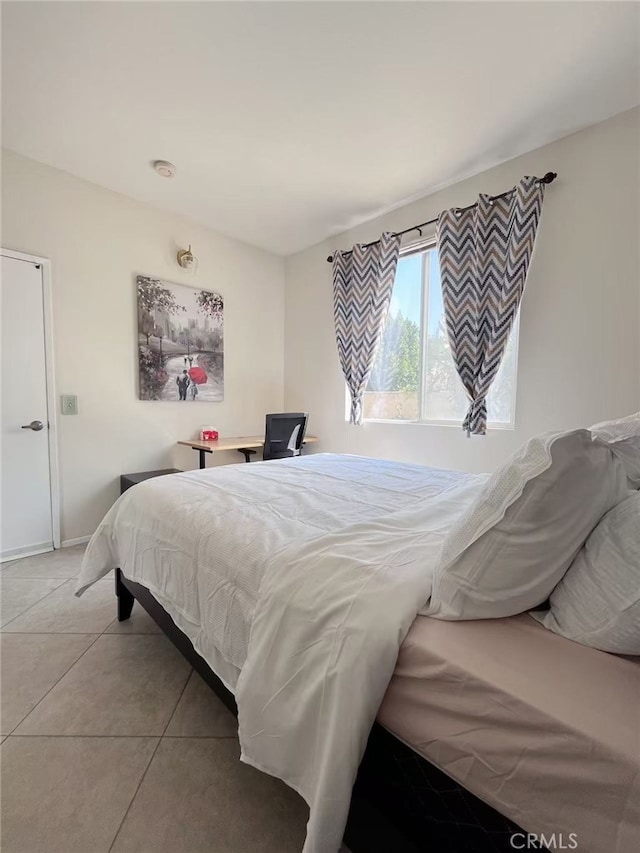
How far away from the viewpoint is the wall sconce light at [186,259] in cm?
325

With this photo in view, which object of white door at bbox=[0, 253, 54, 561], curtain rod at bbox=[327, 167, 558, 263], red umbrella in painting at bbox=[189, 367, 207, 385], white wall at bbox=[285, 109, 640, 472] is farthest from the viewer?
red umbrella in painting at bbox=[189, 367, 207, 385]

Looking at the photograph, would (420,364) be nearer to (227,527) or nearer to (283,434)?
(283,434)

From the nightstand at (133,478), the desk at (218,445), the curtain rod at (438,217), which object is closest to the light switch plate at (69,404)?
the nightstand at (133,478)

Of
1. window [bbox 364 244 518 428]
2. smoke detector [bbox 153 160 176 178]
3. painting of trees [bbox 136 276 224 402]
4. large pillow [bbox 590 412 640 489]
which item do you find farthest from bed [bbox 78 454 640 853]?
smoke detector [bbox 153 160 176 178]

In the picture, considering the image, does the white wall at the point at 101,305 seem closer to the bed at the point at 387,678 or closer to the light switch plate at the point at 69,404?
the light switch plate at the point at 69,404

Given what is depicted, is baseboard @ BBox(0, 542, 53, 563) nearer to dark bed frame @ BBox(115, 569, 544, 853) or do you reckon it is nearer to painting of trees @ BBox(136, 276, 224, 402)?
painting of trees @ BBox(136, 276, 224, 402)

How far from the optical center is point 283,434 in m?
3.16

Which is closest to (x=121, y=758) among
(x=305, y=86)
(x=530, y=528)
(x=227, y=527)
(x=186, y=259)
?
(x=227, y=527)

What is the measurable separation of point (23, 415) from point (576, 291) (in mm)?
3777

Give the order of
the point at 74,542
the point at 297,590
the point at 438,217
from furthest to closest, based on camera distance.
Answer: the point at 74,542
the point at 438,217
the point at 297,590

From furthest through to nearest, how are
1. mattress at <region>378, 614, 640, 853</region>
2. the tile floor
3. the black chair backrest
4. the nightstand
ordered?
1. the black chair backrest
2. the nightstand
3. the tile floor
4. mattress at <region>378, 614, 640, 853</region>

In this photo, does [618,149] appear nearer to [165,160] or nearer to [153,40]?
[153,40]

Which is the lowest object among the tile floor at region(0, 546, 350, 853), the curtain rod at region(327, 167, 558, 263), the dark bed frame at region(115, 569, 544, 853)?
the tile floor at region(0, 546, 350, 853)

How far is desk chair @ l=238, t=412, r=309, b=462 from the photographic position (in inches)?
120
